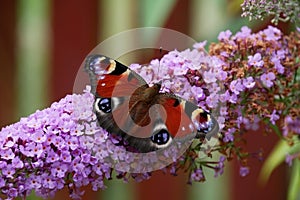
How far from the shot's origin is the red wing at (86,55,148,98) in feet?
3.79

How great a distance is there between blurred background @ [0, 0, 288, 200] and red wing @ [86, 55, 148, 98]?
4.07ft

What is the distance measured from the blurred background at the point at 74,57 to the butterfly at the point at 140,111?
4.09ft

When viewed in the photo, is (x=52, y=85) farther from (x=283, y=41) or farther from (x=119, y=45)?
(x=283, y=41)

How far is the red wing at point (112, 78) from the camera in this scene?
115cm

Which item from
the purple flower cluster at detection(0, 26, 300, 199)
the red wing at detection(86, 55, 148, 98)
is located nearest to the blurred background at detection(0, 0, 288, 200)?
the purple flower cluster at detection(0, 26, 300, 199)

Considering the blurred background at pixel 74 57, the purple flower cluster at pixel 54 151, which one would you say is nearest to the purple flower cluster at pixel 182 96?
the purple flower cluster at pixel 54 151

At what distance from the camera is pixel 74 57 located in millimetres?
2631

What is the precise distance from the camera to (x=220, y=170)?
1278 mm

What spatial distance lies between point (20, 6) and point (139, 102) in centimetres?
167

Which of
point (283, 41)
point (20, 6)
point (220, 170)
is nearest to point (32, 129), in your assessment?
point (220, 170)

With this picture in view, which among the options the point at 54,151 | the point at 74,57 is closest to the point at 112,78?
the point at 54,151

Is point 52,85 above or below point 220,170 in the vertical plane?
below

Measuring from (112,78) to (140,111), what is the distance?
3.1 inches

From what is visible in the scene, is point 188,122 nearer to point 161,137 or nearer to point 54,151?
point 161,137
